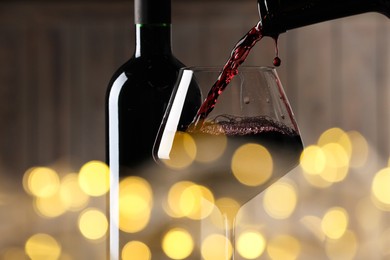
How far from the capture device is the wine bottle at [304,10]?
0.57m

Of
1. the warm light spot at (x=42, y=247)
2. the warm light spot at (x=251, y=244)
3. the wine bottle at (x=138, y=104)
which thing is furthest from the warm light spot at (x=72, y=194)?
the wine bottle at (x=138, y=104)

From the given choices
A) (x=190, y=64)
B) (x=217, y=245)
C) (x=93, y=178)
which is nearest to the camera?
(x=217, y=245)

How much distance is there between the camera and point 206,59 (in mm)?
1983

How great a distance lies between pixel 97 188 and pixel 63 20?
1.62ft

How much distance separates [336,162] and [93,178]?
2.47ft

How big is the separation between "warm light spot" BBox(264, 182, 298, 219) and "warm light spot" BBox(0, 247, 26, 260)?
27.7 inches

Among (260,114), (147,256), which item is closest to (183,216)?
(147,256)

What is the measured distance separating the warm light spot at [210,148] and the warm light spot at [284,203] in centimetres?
138

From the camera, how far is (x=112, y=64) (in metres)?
1.98

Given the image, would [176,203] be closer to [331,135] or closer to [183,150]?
[183,150]

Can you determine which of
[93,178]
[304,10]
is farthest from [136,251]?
[93,178]

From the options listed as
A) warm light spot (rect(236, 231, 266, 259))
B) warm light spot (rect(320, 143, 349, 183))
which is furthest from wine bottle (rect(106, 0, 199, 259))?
warm light spot (rect(320, 143, 349, 183))

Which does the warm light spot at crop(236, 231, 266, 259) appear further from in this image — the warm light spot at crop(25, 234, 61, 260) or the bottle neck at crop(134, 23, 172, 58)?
the bottle neck at crop(134, 23, 172, 58)

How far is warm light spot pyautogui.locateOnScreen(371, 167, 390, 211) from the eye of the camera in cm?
199
